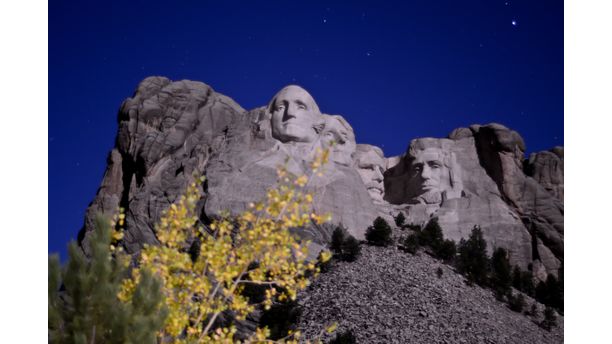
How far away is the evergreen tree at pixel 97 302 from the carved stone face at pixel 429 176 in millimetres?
31331

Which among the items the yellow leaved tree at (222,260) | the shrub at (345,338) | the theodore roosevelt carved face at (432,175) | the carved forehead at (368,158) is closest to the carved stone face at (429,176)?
the theodore roosevelt carved face at (432,175)

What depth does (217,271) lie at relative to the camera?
7801 millimetres

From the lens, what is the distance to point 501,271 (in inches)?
1180

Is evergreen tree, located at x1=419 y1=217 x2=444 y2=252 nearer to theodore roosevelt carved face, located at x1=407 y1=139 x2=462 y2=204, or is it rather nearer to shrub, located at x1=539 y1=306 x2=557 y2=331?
theodore roosevelt carved face, located at x1=407 y1=139 x2=462 y2=204

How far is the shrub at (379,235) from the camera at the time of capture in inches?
1129

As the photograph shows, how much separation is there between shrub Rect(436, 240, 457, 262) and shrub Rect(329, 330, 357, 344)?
10.9m

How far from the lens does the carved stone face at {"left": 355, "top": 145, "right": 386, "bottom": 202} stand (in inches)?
1543

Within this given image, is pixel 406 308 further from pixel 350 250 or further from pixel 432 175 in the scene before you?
pixel 432 175

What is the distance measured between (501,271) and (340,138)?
10065 millimetres

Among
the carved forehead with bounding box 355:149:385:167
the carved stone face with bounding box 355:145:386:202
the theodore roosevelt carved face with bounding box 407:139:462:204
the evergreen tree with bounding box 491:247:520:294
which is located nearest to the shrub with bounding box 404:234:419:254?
the evergreen tree with bounding box 491:247:520:294

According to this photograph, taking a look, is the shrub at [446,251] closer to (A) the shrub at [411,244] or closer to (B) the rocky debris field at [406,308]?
(A) the shrub at [411,244]

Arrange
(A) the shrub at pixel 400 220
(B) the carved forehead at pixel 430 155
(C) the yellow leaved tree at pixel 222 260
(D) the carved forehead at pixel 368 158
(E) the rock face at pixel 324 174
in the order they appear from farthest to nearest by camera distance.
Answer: (D) the carved forehead at pixel 368 158
(B) the carved forehead at pixel 430 155
(A) the shrub at pixel 400 220
(E) the rock face at pixel 324 174
(C) the yellow leaved tree at pixel 222 260

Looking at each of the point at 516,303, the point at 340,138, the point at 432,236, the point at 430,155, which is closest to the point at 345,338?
the point at 516,303

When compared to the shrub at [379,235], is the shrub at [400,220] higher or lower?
higher
